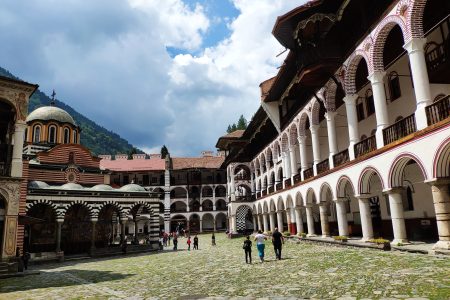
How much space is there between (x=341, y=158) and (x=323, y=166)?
2.38m

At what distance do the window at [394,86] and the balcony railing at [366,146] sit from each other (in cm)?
362

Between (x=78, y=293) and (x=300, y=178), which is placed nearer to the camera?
(x=78, y=293)

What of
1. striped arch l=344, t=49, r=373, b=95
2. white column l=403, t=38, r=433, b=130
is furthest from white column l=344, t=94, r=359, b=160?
white column l=403, t=38, r=433, b=130

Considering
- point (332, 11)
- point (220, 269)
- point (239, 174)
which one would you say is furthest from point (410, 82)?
point (239, 174)

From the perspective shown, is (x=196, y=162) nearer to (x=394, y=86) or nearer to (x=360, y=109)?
(x=360, y=109)

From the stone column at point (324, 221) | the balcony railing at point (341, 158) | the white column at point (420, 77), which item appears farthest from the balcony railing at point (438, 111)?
the stone column at point (324, 221)

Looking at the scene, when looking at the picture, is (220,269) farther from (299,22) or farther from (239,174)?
(239,174)

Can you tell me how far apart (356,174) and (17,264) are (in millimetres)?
15472

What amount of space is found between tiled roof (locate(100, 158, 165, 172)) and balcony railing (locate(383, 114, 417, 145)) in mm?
46596

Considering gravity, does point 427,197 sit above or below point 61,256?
above

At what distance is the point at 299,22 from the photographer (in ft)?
54.2

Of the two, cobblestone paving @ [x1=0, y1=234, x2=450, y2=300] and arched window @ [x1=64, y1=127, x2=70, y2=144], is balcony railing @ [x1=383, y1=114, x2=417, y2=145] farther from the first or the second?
arched window @ [x1=64, y1=127, x2=70, y2=144]

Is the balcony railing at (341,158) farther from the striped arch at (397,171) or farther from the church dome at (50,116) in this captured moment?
the church dome at (50,116)

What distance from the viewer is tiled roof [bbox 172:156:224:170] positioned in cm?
5892
